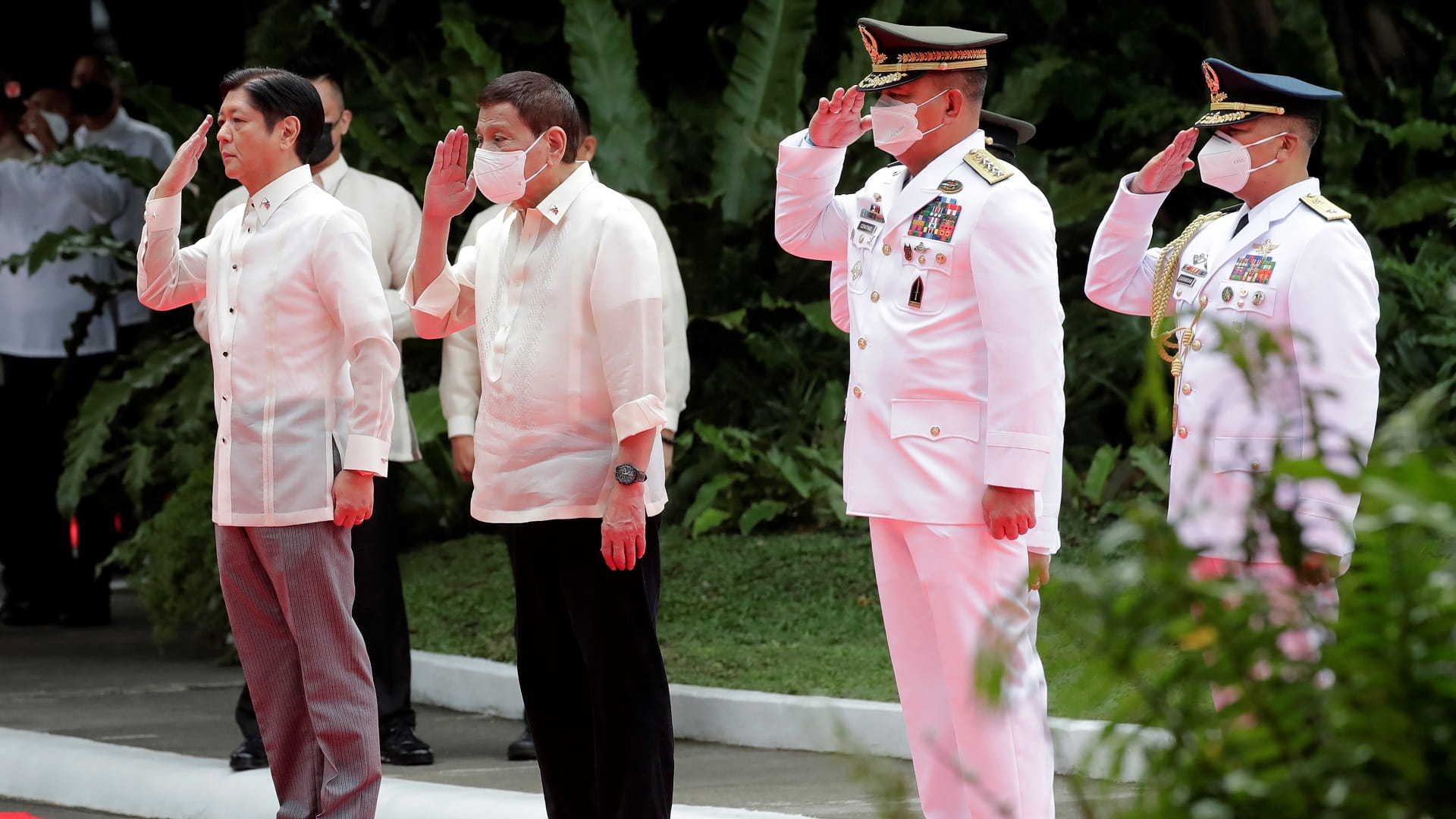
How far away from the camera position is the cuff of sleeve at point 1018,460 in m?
3.59

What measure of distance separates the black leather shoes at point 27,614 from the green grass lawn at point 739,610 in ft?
5.41

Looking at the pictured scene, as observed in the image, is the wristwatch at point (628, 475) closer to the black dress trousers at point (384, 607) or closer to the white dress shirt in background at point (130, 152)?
the black dress trousers at point (384, 607)

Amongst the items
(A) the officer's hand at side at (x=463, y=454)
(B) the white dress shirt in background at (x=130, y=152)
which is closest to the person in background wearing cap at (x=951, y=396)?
(A) the officer's hand at side at (x=463, y=454)

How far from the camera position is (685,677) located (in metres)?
6.31

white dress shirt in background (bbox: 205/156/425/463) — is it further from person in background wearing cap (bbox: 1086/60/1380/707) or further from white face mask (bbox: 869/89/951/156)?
person in background wearing cap (bbox: 1086/60/1380/707)

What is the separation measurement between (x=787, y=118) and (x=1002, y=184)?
6.02 metres

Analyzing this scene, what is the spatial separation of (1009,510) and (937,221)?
0.60 metres

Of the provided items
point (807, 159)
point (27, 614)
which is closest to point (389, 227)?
point (807, 159)

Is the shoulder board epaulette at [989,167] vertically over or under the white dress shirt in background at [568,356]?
over

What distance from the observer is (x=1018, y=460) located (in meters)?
3.60

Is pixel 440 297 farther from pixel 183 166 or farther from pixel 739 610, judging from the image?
pixel 739 610

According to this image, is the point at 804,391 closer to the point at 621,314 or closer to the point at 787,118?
the point at 787,118

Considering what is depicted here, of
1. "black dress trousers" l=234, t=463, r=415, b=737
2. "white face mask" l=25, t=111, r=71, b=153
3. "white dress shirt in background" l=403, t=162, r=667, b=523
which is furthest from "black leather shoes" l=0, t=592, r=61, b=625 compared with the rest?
"white dress shirt in background" l=403, t=162, r=667, b=523

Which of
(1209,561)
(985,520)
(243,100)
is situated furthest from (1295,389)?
(243,100)
